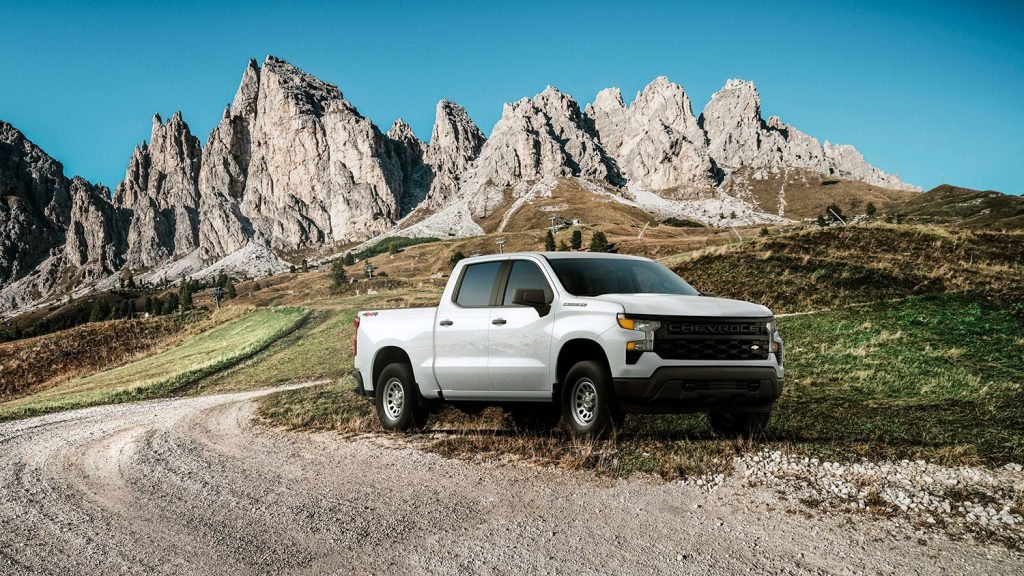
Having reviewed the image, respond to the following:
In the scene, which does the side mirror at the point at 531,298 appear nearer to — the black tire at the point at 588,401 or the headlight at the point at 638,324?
the black tire at the point at 588,401

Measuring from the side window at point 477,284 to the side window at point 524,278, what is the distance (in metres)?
0.28

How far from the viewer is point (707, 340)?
729 cm

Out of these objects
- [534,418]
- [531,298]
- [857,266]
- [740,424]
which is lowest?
[534,418]

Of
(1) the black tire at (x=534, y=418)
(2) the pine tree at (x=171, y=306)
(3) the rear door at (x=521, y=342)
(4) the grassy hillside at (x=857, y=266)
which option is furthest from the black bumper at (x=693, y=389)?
(2) the pine tree at (x=171, y=306)

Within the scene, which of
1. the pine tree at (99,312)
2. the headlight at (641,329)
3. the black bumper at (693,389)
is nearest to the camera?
the black bumper at (693,389)

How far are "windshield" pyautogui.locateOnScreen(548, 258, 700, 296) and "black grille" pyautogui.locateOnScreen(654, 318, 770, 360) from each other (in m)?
1.21

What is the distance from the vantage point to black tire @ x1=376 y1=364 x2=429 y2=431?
31.5 ft

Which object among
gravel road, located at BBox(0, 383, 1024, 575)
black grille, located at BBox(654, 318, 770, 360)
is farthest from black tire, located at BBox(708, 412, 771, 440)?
gravel road, located at BBox(0, 383, 1024, 575)

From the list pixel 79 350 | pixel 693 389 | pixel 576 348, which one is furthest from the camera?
pixel 79 350

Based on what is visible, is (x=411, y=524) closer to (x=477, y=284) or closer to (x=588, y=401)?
(x=588, y=401)

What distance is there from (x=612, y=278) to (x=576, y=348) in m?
1.29

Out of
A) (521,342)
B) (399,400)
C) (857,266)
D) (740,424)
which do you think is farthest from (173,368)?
(857,266)

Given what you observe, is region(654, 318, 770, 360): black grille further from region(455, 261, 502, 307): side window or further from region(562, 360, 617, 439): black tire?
region(455, 261, 502, 307): side window

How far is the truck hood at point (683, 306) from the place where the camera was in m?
7.27
